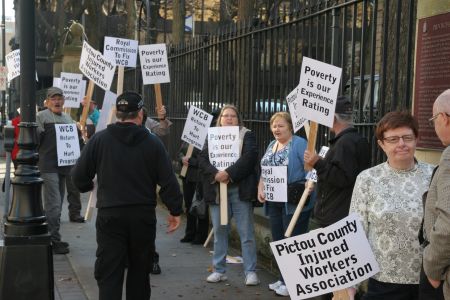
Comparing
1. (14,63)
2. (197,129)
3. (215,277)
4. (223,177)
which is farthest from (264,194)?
(14,63)

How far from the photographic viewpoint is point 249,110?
8.89 metres

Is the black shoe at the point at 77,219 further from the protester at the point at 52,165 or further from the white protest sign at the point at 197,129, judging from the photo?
the white protest sign at the point at 197,129

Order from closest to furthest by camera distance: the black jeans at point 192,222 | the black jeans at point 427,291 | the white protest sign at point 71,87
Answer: the black jeans at point 427,291, the black jeans at point 192,222, the white protest sign at point 71,87

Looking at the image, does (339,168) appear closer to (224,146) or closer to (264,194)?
(264,194)

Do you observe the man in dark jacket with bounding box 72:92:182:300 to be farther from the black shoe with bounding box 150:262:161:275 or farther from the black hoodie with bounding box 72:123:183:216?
the black shoe with bounding box 150:262:161:275

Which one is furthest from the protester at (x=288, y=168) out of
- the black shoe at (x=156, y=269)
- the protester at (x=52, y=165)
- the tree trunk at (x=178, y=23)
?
the tree trunk at (x=178, y=23)

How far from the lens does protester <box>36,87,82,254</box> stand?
8.51m

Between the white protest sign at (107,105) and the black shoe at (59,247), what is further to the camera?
the white protest sign at (107,105)

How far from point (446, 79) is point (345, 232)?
1788 millimetres

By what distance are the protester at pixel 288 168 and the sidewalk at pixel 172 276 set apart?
1.71ft

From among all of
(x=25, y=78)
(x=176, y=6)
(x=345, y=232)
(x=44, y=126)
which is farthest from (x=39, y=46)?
(x=345, y=232)

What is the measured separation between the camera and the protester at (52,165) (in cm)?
851

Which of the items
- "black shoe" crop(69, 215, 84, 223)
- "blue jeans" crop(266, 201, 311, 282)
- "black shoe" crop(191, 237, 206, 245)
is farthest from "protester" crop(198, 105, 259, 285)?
"black shoe" crop(69, 215, 84, 223)

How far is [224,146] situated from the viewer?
6.98 m
